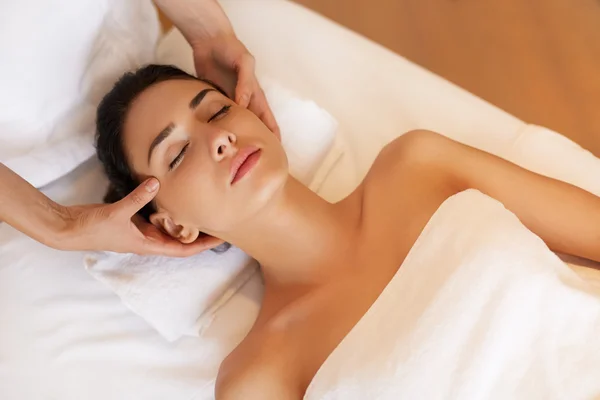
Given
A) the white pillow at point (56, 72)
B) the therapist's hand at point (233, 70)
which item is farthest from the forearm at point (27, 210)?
the therapist's hand at point (233, 70)

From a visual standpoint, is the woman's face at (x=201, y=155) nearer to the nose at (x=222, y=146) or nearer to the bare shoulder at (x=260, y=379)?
the nose at (x=222, y=146)

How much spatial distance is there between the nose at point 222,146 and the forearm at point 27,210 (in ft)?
1.11

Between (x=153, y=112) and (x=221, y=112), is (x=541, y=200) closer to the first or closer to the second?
(x=221, y=112)

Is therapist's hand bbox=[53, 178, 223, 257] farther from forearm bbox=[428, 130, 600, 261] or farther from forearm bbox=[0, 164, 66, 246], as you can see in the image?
forearm bbox=[428, 130, 600, 261]

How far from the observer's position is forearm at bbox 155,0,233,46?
142 cm

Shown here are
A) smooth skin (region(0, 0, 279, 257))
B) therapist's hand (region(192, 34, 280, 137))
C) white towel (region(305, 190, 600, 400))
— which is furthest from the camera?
therapist's hand (region(192, 34, 280, 137))

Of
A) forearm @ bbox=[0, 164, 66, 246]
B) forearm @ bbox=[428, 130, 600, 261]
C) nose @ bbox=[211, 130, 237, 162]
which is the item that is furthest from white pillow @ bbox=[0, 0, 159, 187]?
forearm @ bbox=[428, 130, 600, 261]

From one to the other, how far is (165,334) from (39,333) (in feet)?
0.88

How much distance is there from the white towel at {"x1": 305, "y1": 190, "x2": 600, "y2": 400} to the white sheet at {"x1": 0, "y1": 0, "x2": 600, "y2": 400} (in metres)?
0.38

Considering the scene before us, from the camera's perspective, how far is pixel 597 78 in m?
2.03

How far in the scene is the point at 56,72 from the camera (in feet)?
4.49

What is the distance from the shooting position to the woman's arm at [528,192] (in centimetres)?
124

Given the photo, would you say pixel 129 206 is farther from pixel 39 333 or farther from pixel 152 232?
pixel 39 333

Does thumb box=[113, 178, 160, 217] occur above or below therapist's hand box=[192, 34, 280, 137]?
below
